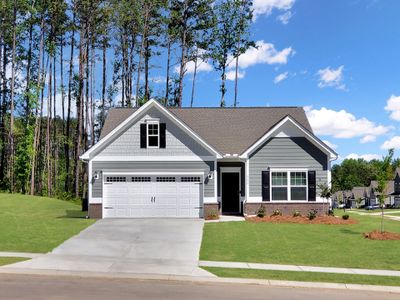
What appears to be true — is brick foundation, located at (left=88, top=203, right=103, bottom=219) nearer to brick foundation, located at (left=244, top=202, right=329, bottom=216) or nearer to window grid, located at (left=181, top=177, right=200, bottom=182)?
window grid, located at (left=181, top=177, right=200, bottom=182)

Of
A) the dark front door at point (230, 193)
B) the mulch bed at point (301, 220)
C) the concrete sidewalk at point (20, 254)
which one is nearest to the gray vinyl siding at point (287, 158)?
the dark front door at point (230, 193)

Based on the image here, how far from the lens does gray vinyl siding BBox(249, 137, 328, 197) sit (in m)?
24.9

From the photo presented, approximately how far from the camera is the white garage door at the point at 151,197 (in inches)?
944

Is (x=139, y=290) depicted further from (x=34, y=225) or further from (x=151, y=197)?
(x=151, y=197)

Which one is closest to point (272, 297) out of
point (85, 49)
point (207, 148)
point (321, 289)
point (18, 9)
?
point (321, 289)

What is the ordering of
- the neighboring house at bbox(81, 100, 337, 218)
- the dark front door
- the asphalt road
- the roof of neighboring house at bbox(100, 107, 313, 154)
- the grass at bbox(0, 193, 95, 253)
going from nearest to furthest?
the asphalt road < the grass at bbox(0, 193, 95, 253) < the neighboring house at bbox(81, 100, 337, 218) < the dark front door < the roof of neighboring house at bbox(100, 107, 313, 154)

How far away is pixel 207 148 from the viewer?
79.2 feet

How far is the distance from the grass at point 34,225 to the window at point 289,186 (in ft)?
32.7

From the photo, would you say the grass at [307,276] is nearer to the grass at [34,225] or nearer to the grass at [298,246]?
the grass at [298,246]

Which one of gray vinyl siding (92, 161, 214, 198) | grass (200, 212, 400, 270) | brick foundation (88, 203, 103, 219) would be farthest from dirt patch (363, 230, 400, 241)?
brick foundation (88, 203, 103, 219)

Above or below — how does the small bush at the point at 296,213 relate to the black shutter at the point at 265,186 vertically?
below

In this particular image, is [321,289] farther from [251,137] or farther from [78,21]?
[78,21]

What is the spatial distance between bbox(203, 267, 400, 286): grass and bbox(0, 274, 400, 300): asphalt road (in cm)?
88

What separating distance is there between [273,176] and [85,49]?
26921mm
